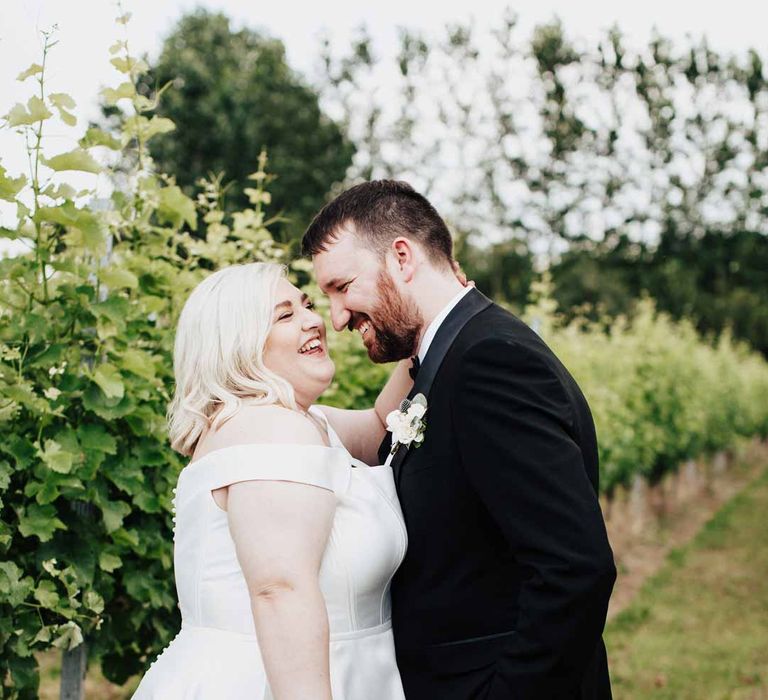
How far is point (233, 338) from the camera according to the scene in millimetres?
2387

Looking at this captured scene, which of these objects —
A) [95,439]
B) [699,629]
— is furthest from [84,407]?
[699,629]

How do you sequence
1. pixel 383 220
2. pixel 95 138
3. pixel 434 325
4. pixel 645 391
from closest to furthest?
pixel 434 325
pixel 383 220
pixel 95 138
pixel 645 391

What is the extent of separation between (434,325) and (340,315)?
307 mm

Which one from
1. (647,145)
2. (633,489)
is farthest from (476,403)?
(647,145)

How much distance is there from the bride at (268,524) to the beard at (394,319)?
18cm

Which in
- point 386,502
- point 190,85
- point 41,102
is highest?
point 190,85

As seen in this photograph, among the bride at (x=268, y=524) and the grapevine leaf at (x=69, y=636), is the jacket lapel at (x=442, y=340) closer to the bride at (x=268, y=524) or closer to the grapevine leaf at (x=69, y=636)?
the bride at (x=268, y=524)

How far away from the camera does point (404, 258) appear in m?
2.55

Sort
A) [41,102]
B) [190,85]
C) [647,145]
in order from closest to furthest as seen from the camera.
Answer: [41,102]
[190,85]
[647,145]

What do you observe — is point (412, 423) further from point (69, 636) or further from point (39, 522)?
point (69, 636)

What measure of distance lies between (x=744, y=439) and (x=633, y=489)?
9.94m

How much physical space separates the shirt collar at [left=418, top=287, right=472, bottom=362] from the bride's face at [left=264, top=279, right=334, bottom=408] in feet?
0.91

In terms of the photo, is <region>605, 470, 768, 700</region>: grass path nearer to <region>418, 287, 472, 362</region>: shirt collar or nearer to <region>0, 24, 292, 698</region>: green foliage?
<region>0, 24, 292, 698</region>: green foliage

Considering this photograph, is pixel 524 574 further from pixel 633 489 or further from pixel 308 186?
Result: pixel 308 186
